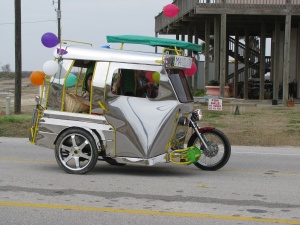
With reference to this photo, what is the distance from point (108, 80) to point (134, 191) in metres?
1.91

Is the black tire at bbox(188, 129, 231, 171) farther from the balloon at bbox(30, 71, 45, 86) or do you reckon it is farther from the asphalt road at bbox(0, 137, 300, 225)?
the balloon at bbox(30, 71, 45, 86)

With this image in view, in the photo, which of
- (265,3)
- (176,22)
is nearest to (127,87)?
(265,3)

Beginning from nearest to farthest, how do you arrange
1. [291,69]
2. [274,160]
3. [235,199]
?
1. [235,199]
2. [274,160]
3. [291,69]

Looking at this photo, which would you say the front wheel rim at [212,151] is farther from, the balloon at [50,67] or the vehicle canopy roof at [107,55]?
the balloon at [50,67]

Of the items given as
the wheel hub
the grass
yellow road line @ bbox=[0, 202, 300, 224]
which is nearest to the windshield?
the wheel hub

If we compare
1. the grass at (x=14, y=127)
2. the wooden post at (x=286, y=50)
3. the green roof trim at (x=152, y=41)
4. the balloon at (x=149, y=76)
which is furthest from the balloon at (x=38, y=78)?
the wooden post at (x=286, y=50)

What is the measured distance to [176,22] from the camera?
32.5m

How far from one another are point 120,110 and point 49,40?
1.64 meters

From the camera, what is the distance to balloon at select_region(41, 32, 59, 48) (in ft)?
29.5

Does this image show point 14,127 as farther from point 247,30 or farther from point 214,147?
point 247,30

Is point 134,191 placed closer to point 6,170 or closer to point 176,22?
point 6,170

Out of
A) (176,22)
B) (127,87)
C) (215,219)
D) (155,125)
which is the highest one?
(176,22)

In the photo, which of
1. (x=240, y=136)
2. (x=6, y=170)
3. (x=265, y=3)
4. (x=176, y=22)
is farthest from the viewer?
(x=176, y=22)

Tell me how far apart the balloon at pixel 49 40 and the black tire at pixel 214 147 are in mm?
2761
